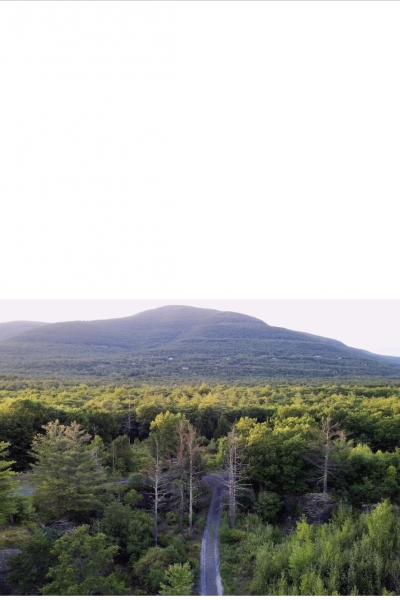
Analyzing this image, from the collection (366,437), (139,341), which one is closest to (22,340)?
(139,341)

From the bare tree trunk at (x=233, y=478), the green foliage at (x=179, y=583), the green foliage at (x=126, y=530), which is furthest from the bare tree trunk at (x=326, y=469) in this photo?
the green foliage at (x=179, y=583)

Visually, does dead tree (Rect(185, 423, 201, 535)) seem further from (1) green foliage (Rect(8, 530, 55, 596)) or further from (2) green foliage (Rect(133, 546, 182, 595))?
(1) green foliage (Rect(8, 530, 55, 596))

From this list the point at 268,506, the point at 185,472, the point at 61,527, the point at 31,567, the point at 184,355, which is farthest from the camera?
the point at 184,355

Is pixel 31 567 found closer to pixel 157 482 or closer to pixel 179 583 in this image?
pixel 179 583

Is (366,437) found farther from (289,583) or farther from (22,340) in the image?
(22,340)

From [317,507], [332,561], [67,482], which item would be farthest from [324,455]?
[67,482]
